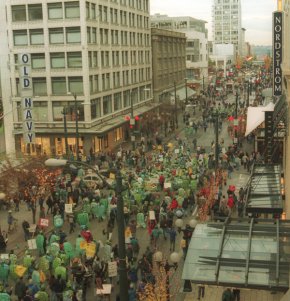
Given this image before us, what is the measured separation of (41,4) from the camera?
5181 centimetres

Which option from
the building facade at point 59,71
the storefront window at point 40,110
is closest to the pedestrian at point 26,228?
the building facade at point 59,71

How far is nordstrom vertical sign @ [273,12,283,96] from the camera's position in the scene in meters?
33.3

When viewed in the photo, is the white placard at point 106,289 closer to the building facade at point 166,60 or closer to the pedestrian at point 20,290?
the pedestrian at point 20,290

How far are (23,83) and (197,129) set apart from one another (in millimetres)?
31951

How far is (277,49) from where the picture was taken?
111 feet

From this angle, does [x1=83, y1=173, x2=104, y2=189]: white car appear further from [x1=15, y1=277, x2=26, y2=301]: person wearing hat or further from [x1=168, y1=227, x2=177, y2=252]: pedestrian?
[x1=15, y1=277, x2=26, y2=301]: person wearing hat

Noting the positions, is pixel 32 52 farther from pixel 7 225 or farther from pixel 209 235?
pixel 209 235

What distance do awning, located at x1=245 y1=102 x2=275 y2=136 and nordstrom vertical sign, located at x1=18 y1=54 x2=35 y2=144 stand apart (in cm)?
1735

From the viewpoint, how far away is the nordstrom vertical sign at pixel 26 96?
37406mm

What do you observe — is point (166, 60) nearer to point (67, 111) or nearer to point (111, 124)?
point (111, 124)

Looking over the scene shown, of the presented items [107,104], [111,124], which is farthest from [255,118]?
[107,104]

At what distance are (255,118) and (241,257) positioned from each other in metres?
31.6

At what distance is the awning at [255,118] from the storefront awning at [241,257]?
26.0 meters

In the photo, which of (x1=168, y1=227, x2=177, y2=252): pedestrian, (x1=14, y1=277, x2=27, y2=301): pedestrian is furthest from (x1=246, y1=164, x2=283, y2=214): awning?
(x1=14, y1=277, x2=27, y2=301): pedestrian
